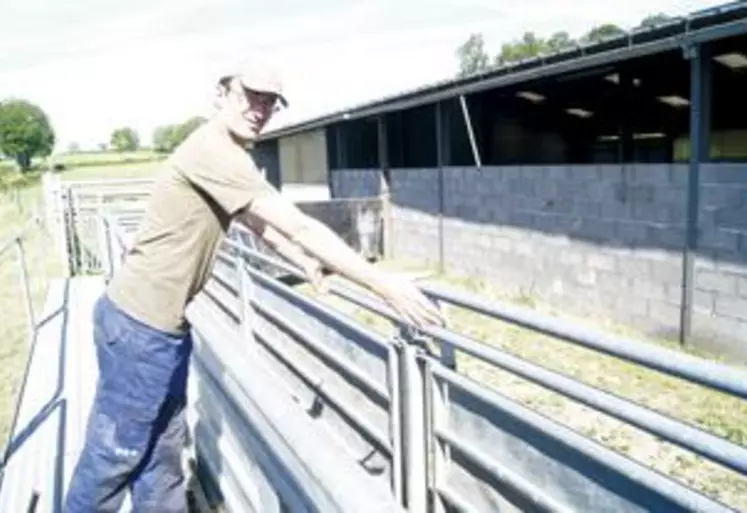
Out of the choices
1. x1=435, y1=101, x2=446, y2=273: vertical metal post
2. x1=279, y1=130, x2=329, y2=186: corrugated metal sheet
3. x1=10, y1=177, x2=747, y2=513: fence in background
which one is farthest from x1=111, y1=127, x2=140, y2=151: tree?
x1=10, y1=177, x2=747, y2=513: fence in background

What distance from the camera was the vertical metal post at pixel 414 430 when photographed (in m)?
2.25

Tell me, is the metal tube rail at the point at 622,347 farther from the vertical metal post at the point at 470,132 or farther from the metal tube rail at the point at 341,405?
the vertical metal post at the point at 470,132

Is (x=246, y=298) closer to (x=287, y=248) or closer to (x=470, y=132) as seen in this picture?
(x=287, y=248)

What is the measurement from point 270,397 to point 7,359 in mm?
6622

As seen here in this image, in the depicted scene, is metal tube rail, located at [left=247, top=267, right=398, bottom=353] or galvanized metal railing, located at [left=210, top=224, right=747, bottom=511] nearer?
galvanized metal railing, located at [left=210, top=224, right=747, bottom=511]

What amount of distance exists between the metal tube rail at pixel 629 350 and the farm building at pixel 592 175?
6.09 metres

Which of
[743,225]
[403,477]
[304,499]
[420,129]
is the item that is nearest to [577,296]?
[743,225]

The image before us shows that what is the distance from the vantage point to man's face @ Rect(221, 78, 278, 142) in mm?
2338

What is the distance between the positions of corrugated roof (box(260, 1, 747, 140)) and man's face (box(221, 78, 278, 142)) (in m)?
5.73

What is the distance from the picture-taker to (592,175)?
10.0 meters

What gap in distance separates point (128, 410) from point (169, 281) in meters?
0.48

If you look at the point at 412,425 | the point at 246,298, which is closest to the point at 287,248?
the point at 412,425

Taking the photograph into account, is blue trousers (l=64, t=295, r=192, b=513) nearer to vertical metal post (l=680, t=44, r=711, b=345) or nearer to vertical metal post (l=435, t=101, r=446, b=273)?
vertical metal post (l=680, t=44, r=711, b=345)

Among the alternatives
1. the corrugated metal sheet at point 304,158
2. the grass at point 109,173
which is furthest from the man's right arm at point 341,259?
the grass at point 109,173
